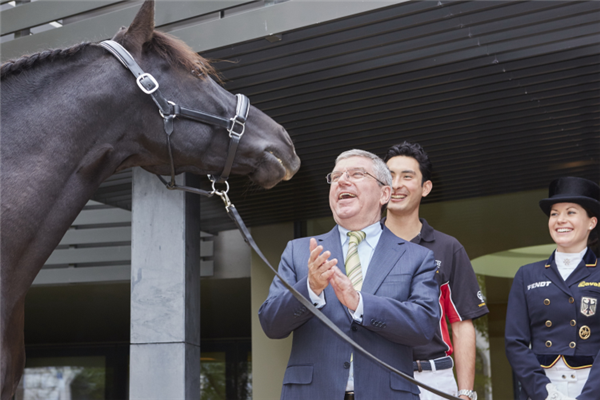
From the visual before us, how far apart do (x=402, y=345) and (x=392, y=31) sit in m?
3.22

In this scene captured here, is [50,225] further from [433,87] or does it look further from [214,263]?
[214,263]

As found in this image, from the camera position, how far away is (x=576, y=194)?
306 cm

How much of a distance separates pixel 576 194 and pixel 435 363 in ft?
4.16

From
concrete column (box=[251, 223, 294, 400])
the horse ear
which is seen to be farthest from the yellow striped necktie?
concrete column (box=[251, 223, 294, 400])

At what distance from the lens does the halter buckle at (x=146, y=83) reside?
186 cm

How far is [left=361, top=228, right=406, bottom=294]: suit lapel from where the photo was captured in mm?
2082

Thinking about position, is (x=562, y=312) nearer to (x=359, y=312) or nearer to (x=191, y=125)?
(x=359, y=312)

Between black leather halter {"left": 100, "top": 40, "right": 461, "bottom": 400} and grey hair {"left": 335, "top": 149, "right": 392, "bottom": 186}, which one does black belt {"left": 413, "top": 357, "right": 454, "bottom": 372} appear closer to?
black leather halter {"left": 100, "top": 40, "right": 461, "bottom": 400}

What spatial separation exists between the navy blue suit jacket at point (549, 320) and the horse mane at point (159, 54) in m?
1.94

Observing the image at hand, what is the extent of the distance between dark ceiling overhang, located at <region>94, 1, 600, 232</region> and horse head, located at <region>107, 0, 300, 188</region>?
5.36ft

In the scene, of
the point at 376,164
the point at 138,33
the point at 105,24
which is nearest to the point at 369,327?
the point at 376,164

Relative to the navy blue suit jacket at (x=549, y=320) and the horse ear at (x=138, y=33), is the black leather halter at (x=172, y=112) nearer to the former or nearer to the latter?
the horse ear at (x=138, y=33)

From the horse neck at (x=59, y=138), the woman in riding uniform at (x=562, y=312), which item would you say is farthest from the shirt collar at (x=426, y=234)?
the horse neck at (x=59, y=138)

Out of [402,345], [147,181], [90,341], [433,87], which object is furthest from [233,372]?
[402,345]
